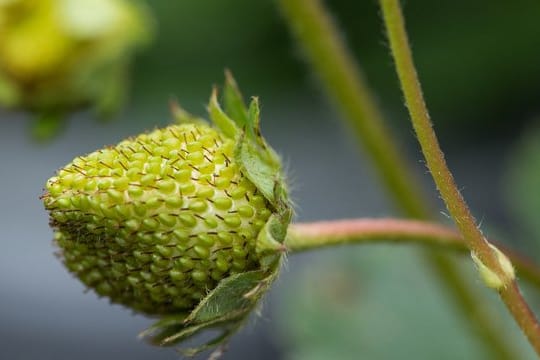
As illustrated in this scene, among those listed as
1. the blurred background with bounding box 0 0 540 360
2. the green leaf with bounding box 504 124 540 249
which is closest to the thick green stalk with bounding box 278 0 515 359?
the green leaf with bounding box 504 124 540 249

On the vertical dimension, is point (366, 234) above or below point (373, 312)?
above

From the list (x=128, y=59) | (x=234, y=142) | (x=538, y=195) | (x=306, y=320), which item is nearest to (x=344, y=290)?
(x=306, y=320)

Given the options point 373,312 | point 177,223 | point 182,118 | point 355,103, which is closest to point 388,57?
point 373,312

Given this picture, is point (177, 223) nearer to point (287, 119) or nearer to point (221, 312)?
point (221, 312)

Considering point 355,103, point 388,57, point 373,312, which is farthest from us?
point 388,57

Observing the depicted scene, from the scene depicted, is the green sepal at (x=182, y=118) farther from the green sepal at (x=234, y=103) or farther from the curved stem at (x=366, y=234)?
the curved stem at (x=366, y=234)

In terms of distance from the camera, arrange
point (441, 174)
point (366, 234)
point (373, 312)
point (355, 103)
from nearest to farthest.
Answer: point (441, 174) → point (366, 234) → point (355, 103) → point (373, 312)

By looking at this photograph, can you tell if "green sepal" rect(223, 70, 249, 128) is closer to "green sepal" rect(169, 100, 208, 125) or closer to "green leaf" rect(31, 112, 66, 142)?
"green sepal" rect(169, 100, 208, 125)

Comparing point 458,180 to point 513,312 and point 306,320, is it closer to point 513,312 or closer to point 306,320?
point 306,320

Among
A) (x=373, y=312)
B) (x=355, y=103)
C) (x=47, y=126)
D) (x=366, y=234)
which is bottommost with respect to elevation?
(x=373, y=312)

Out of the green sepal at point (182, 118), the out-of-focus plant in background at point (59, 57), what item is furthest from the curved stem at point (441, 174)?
the out-of-focus plant in background at point (59, 57)
